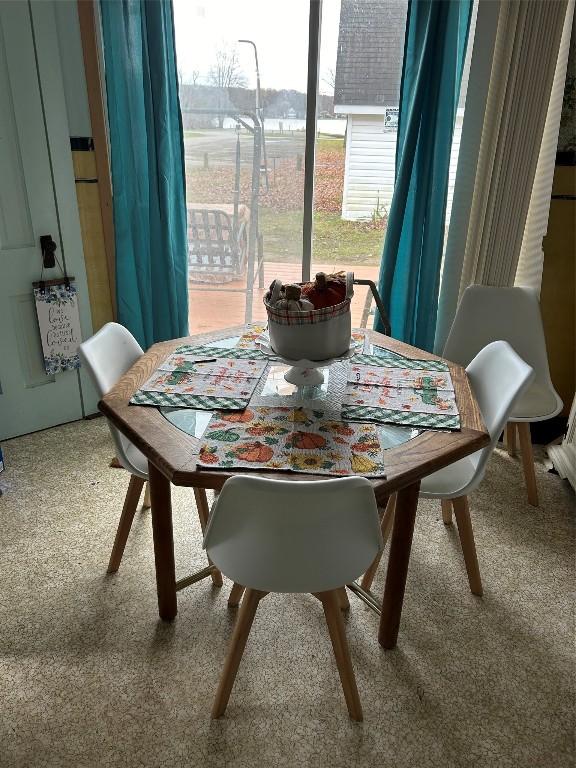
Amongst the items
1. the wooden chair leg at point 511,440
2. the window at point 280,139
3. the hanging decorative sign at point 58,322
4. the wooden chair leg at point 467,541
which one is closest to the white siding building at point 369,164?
the window at point 280,139

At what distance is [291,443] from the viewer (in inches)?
55.5

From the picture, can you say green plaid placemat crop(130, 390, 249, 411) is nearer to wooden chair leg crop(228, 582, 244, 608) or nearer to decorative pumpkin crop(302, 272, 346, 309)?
decorative pumpkin crop(302, 272, 346, 309)

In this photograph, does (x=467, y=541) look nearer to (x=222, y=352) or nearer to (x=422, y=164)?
(x=222, y=352)

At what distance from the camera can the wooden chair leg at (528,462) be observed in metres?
2.35

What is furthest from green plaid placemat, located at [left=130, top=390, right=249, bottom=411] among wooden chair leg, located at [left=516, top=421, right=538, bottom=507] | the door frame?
wooden chair leg, located at [left=516, top=421, right=538, bottom=507]

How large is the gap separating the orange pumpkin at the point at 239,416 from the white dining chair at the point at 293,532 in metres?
0.33

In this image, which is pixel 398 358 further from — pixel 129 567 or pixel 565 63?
pixel 565 63

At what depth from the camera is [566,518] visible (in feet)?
7.57

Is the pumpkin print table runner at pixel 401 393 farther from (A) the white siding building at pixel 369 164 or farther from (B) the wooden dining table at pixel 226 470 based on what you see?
(A) the white siding building at pixel 369 164

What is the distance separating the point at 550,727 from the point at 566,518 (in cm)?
97

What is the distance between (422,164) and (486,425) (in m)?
1.48

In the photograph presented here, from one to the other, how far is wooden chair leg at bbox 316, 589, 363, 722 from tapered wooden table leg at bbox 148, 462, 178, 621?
0.49 metres

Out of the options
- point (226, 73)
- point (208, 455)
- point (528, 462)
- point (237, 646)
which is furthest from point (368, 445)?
point (226, 73)

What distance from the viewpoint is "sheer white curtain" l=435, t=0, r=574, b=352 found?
2.31 metres
